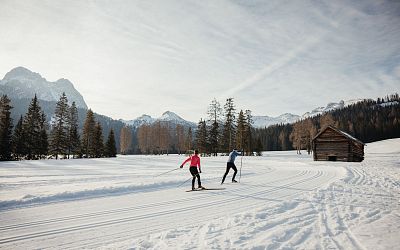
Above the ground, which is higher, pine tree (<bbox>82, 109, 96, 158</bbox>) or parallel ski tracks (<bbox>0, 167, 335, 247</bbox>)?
pine tree (<bbox>82, 109, 96, 158</bbox>)

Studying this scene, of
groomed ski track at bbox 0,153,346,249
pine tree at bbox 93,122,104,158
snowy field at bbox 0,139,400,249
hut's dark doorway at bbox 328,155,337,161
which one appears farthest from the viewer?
pine tree at bbox 93,122,104,158

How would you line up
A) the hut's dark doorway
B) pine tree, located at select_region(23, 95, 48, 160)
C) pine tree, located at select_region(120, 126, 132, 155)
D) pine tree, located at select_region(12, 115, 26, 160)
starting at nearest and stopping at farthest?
the hut's dark doorway
pine tree, located at select_region(12, 115, 26, 160)
pine tree, located at select_region(23, 95, 48, 160)
pine tree, located at select_region(120, 126, 132, 155)

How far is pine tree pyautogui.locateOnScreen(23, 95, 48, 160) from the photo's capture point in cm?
4203

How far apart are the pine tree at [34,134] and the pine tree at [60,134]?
6.39ft

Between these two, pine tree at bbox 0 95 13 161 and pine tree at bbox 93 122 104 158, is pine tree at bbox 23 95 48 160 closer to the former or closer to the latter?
pine tree at bbox 0 95 13 161

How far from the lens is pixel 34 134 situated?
42.6 m

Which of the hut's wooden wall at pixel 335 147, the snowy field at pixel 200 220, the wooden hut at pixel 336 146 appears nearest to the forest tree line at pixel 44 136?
the snowy field at pixel 200 220

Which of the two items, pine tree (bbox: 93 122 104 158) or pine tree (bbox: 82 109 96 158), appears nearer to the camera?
pine tree (bbox: 82 109 96 158)

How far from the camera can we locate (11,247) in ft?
15.3

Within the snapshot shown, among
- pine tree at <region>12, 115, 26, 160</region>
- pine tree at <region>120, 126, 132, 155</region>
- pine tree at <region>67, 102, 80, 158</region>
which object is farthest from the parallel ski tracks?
pine tree at <region>120, 126, 132, 155</region>

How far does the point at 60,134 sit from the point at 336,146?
53.8m

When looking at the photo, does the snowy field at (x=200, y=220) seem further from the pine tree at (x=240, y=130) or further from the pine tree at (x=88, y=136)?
the pine tree at (x=240, y=130)

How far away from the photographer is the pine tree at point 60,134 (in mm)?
46656

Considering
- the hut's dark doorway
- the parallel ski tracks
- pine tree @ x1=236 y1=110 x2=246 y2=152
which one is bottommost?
the hut's dark doorway
